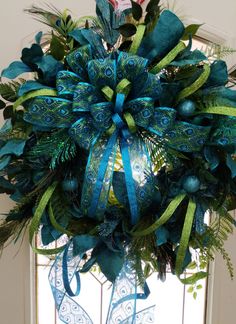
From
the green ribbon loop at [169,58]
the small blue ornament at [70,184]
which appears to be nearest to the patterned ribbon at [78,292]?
the small blue ornament at [70,184]

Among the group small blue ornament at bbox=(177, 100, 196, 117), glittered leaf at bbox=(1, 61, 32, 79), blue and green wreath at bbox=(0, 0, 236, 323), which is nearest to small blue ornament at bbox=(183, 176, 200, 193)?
blue and green wreath at bbox=(0, 0, 236, 323)

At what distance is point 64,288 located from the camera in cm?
79

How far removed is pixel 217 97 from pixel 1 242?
1.80ft

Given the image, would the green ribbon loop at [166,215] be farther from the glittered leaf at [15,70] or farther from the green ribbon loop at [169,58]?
the glittered leaf at [15,70]

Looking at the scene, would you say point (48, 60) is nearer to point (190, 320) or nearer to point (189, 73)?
point (189, 73)

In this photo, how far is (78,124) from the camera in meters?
0.64

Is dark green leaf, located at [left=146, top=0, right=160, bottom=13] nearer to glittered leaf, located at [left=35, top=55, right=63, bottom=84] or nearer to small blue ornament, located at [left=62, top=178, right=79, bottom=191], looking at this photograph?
glittered leaf, located at [left=35, top=55, right=63, bottom=84]

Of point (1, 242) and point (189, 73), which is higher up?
point (189, 73)

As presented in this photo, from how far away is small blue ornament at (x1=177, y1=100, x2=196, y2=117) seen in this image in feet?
2.08

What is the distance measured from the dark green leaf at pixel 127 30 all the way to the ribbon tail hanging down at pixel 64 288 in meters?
0.43

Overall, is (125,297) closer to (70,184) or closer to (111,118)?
(70,184)

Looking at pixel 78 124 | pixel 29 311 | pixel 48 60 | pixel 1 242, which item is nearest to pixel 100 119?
pixel 78 124

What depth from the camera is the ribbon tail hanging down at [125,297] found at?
759 mm

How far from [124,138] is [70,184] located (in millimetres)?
136
